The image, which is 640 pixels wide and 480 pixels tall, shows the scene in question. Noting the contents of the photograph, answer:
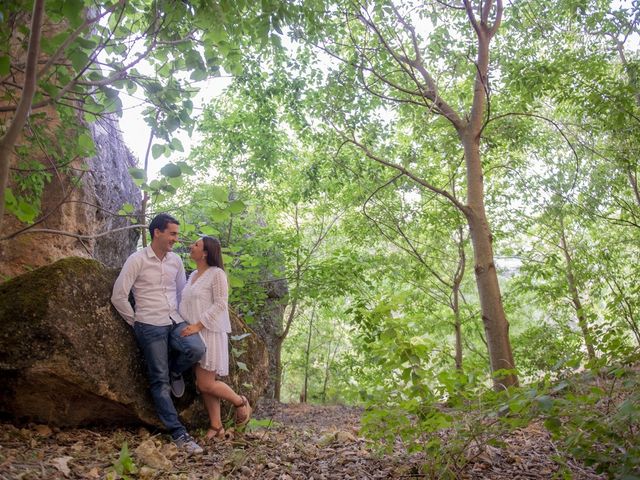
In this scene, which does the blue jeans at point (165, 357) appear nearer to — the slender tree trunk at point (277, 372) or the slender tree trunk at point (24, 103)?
the slender tree trunk at point (24, 103)

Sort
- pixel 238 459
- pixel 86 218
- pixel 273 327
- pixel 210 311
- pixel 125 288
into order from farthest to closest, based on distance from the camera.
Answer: pixel 273 327 → pixel 86 218 → pixel 210 311 → pixel 125 288 → pixel 238 459

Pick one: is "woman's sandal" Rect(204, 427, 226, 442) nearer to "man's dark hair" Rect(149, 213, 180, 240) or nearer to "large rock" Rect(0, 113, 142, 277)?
"man's dark hair" Rect(149, 213, 180, 240)

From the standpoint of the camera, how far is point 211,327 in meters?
4.63

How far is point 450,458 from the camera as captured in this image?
304 cm

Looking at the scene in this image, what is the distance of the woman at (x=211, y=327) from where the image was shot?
4.60 m

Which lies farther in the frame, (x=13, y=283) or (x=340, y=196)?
(x=340, y=196)

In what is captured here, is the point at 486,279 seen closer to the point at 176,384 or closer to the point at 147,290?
the point at 176,384

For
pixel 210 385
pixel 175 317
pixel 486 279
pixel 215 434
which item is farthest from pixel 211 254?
pixel 486 279

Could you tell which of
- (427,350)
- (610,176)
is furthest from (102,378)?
(610,176)

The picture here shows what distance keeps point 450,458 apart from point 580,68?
233 inches

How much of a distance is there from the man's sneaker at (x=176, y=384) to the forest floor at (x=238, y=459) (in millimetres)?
407

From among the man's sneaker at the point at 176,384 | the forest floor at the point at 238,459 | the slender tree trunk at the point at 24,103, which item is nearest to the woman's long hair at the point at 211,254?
Answer: the man's sneaker at the point at 176,384

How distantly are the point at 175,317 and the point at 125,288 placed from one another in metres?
0.54

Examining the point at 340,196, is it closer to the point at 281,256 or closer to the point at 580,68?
the point at 281,256
